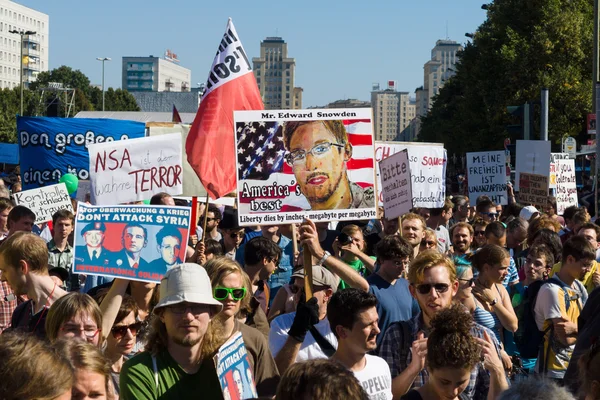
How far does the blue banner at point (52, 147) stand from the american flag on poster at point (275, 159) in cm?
560

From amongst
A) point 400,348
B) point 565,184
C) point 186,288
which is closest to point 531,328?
point 400,348

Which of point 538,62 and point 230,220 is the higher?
point 538,62

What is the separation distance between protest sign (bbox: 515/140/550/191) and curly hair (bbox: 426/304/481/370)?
460 inches

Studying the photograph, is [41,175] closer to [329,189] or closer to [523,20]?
[329,189]

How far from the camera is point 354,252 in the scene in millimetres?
8164

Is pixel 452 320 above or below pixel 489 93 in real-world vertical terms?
below

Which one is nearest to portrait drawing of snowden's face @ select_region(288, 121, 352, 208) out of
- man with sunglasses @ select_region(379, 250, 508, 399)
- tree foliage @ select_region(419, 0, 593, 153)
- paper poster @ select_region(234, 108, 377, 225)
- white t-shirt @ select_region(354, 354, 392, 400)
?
paper poster @ select_region(234, 108, 377, 225)

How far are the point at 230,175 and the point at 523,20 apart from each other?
114 ft

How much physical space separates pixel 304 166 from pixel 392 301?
1494 mm

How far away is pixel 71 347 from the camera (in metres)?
3.83

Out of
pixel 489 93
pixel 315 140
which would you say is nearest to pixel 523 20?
pixel 489 93

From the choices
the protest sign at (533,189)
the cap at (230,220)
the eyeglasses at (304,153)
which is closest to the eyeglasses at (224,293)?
the eyeglasses at (304,153)

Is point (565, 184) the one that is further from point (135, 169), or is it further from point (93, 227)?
point (93, 227)

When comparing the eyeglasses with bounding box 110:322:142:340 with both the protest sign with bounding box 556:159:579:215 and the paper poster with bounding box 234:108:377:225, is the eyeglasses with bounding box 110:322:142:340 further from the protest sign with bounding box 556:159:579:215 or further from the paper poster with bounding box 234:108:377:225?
the protest sign with bounding box 556:159:579:215
